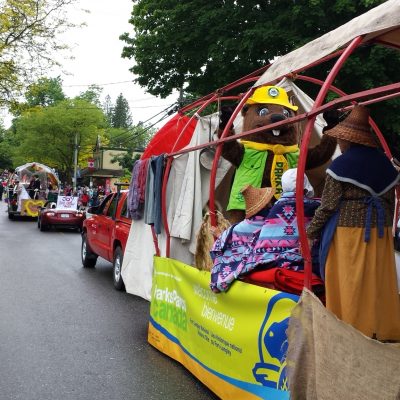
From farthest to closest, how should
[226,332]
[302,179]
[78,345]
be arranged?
[78,345], [226,332], [302,179]

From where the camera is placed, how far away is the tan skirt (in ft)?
10.3

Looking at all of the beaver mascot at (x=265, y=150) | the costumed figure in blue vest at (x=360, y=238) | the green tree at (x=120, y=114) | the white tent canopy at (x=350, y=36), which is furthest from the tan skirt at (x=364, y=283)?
the green tree at (x=120, y=114)

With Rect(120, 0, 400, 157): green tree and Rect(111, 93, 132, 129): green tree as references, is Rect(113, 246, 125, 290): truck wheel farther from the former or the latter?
Rect(111, 93, 132, 129): green tree

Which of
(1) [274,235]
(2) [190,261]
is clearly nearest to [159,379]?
(2) [190,261]

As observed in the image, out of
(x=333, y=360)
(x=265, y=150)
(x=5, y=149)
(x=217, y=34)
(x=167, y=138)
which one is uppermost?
(x=5, y=149)

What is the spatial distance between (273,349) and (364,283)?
74 centimetres

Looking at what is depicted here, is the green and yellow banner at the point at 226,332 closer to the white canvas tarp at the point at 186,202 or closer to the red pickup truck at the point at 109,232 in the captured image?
the white canvas tarp at the point at 186,202

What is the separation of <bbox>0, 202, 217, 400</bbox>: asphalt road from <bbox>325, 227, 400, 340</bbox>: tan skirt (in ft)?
A: 5.60

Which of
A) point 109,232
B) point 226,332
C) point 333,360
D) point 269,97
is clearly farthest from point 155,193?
point 109,232

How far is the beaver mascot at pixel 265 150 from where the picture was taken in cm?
503

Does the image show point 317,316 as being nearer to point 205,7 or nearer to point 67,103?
point 205,7

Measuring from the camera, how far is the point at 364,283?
10.3ft

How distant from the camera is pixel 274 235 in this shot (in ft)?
12.1

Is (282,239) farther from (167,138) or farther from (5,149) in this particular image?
(5,149)
